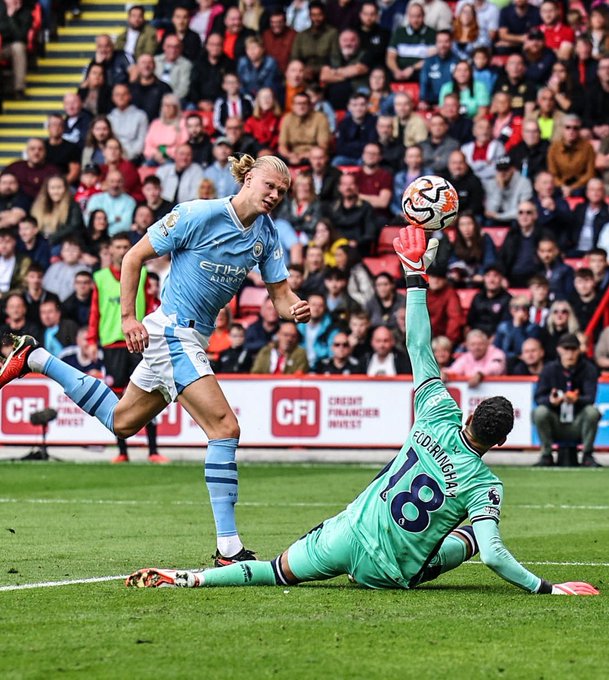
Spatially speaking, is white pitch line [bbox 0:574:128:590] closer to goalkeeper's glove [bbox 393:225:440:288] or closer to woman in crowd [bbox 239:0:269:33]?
goalkeeper's glove [bbox 393:225:440:288]

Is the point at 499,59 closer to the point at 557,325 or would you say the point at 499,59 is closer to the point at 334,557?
the point at 557,325

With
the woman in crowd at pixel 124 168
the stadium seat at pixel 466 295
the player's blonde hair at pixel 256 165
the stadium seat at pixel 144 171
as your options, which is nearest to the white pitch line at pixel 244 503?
the player's blonde hair at pixel 256 165

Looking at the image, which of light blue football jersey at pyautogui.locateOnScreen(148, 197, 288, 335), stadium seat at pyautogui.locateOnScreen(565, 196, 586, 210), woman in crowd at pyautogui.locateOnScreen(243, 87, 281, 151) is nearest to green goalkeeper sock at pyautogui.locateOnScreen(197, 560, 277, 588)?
light blue football jersey at pyautogui.locateOnScreen(148, 197, 288, 335)

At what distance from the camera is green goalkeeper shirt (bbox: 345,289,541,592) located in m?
7.40

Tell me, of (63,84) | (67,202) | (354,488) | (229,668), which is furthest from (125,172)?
(229,668)

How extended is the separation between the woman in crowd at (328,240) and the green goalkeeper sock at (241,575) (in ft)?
45.7

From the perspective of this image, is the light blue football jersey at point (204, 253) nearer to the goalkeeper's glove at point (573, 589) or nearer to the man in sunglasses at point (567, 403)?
the goalkeeper's glove at point (573, 589)

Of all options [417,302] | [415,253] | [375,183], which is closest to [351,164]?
[375,183]

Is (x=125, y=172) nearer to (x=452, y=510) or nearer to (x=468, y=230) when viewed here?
(x=468, y=230)

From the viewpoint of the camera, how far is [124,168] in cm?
2425

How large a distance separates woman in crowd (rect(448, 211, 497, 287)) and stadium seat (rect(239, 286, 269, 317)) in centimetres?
296

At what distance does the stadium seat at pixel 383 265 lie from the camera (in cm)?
2231

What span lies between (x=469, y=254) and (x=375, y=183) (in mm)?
2243

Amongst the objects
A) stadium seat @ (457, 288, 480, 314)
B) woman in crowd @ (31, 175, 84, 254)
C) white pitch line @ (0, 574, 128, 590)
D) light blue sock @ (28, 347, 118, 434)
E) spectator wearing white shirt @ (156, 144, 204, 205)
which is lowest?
white pitch line @ (0, 574, 128, 590)
